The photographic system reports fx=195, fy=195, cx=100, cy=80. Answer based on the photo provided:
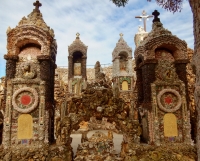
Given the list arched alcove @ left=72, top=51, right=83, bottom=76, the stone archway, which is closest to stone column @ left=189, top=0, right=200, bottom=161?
the stone archway

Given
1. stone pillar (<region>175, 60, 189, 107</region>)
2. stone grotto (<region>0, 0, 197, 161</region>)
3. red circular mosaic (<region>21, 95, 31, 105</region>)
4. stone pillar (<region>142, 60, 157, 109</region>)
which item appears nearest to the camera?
stone grotto (<region>0, 0, 197, 161</region>)

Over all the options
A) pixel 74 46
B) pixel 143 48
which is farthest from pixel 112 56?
pixel 143 48

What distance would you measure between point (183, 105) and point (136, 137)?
113 inches

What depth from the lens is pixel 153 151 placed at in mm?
8852

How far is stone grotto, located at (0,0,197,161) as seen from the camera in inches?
343

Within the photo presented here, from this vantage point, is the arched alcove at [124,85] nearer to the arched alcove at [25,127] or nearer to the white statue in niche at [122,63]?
the white statue in niche at [122,63]

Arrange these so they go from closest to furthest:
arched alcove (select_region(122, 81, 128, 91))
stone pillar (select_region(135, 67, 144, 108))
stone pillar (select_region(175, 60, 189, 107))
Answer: stone pillar (select_region(175, 60, 189, 107)), stone pillar (select_region(135, 67, 144, 108)), arched alcove (select_region(122, 81, 128, 91))

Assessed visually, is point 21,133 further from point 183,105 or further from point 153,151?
point 183,105

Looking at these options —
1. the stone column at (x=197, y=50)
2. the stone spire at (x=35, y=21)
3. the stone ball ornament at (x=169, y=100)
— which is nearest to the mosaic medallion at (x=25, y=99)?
the stone spire at (x=35, y=21)

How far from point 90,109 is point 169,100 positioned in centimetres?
396

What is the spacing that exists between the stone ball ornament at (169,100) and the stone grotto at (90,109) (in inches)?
1.8

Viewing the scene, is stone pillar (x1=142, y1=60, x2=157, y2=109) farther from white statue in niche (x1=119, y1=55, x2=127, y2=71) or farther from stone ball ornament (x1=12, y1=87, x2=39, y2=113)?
white statue in niche (x1=119, y1=55, x2=127, y2=71)

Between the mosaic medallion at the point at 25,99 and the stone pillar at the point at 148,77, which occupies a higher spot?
the stone pillar at the point at 148,77

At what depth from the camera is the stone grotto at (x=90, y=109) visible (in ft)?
28.6
